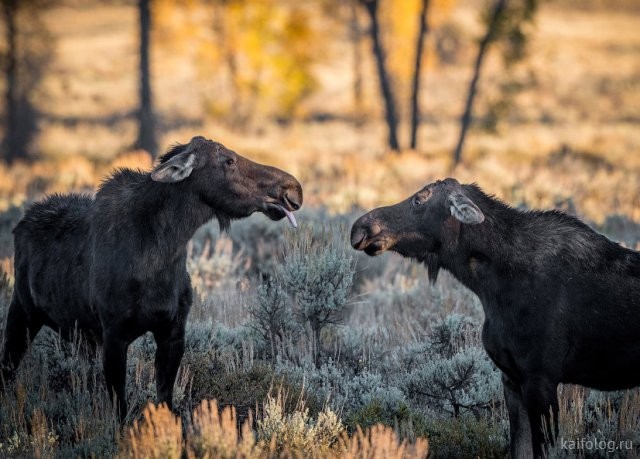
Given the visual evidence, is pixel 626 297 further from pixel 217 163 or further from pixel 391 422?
pixel 217 163

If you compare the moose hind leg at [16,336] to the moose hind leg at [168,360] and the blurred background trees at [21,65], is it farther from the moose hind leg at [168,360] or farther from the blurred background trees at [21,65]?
the blurred background trees at [21,65]

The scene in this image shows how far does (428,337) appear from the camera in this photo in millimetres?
8398

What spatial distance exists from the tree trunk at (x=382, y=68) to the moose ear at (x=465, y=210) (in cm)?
1933

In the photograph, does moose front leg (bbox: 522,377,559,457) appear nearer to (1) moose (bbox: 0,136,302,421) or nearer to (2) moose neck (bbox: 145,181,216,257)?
(1) moose (bbox: 0,136,302,421)

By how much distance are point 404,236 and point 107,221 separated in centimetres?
233

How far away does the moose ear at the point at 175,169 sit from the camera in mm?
6020

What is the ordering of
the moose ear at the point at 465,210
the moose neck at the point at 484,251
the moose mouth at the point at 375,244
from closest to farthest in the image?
the moose ear at the point at 465,210 → the moose neck at the point at 484,251 → the moose mouth at the point at 375,244

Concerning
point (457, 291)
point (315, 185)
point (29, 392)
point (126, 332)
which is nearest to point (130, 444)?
Result: point (126, 332)

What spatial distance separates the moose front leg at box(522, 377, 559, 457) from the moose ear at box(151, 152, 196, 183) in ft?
9.54

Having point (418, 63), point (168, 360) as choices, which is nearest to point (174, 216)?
point (168, 360)

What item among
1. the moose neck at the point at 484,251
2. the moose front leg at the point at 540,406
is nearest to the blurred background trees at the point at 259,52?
the moose neck at the point at 484,251

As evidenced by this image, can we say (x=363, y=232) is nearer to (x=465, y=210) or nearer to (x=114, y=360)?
(x=465, y=210)

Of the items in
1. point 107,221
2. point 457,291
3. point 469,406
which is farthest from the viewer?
point 457,291

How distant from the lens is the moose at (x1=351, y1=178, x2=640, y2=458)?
549 cm
